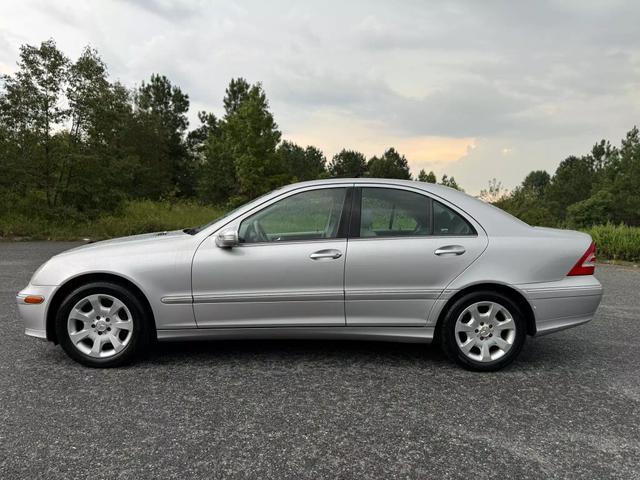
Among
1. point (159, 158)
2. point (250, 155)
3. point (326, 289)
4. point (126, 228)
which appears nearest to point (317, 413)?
point (326, 289)

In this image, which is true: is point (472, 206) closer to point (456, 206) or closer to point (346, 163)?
point (456, 206)

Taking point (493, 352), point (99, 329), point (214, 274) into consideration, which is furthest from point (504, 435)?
point (99, 329)

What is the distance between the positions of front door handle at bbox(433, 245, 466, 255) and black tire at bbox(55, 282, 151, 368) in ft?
7.84

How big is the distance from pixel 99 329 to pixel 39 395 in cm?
63

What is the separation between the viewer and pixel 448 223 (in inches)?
151

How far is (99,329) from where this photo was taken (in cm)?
372

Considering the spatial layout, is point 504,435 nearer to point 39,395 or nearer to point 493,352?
point 493,352

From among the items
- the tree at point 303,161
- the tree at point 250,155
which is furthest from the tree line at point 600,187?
the tree at point 303,161

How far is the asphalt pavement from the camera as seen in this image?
2441 millimetres

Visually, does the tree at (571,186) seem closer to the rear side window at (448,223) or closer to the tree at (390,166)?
the tree at (390,166)

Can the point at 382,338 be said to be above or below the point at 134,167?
below

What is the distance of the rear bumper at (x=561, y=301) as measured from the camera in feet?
12.2

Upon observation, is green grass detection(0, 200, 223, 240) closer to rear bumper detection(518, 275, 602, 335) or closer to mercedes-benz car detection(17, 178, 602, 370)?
mercedes-benz car detection(17, 178, 602, 370)

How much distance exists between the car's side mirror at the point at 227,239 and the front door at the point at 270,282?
0.16 feet
